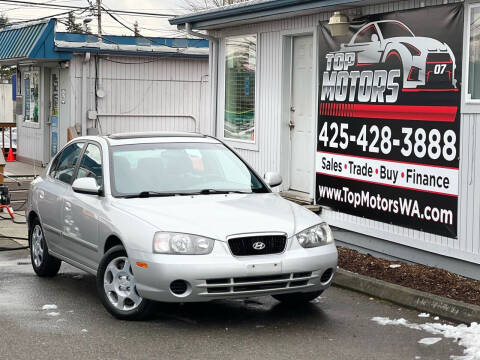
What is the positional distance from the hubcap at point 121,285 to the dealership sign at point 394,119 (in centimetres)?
359

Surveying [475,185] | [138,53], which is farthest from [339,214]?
[138,53]

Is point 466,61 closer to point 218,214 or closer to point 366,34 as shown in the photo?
point 366,34

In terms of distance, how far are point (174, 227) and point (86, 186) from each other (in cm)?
128

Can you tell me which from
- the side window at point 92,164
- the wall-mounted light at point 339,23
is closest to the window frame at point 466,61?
the wall-mounted light at point 339,23

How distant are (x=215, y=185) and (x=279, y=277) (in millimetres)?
1502

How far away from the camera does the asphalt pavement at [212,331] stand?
6.43 meters

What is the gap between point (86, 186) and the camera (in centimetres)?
789

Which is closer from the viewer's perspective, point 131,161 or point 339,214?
point 131,161

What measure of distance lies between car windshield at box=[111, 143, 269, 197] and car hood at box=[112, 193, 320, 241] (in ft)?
0.66

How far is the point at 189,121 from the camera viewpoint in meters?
22.9

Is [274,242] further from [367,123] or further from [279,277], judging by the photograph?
[367,123]

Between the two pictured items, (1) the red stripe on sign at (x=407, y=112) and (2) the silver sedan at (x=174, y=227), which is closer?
(2) the silver sedan at (x=174, y=227)

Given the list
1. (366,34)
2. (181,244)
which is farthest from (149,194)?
(366,34)

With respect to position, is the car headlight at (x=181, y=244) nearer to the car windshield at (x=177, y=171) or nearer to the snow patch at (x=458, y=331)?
the car windshield at (x=177, y=171)
